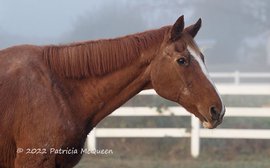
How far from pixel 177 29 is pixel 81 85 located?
0.88m

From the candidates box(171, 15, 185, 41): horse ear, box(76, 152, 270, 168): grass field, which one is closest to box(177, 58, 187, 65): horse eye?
box(171, 15, 185, 41): horse ear

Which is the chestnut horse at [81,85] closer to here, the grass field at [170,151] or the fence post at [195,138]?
the grass field at [170,151]

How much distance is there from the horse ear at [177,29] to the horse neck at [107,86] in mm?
163

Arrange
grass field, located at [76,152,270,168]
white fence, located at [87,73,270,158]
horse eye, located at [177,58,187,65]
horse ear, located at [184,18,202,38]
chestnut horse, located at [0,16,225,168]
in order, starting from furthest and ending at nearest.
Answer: white fence, located at [87,73,270,158] → grass field, located at [76,152,270,168] → horse ear, located at [184,18,202,38] → horse eye, located at [177,58,187,65] → chestnut horse, located at [0,16,225,168]

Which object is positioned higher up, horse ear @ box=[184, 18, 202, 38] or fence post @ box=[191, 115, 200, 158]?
horse ear @ box=[184, 18, 202, 38]

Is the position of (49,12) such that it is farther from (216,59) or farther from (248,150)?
(248,150)

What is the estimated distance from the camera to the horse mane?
4223 millimetres

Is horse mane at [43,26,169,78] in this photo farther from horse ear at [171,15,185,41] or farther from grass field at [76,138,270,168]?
grass field at [76,138,270,168]

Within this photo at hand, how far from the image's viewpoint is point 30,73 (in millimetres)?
4094

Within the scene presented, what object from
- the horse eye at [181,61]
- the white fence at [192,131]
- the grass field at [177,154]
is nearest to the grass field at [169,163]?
the grass field at [177,154]

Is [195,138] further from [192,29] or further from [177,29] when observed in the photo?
[177,29]

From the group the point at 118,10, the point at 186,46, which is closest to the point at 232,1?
the point at 118,10

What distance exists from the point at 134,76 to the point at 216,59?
135 feet

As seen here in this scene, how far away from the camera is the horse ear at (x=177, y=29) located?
13.7ft
